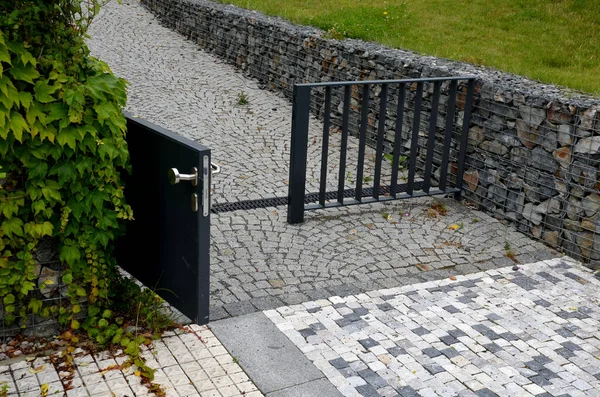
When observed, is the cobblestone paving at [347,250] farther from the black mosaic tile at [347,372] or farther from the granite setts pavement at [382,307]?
the black mosaic tile at [347,372]

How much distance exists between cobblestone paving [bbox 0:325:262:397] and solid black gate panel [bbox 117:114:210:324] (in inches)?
12.9

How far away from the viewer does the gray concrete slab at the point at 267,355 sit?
4.60 meters

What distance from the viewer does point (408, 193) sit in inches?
307

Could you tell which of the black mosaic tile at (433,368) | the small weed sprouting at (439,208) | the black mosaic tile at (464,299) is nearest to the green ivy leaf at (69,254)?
the black mosaic tile at (433,368)

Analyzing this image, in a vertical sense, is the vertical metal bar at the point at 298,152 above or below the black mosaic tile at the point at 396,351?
above

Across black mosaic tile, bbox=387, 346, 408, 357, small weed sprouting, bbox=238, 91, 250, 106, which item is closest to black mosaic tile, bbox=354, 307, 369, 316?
black mosaic tile, bbox=387, 346, 408, 357

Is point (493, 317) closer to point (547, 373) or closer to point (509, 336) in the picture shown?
point (509, 336)

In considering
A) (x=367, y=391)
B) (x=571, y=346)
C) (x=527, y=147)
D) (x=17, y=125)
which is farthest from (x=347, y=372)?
(x=527, y=147)

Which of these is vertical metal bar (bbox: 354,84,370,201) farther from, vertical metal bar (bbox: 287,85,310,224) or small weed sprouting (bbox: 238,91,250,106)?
small weed sprouting (bbox: 238,91,250,106)

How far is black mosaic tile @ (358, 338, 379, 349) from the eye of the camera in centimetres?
511

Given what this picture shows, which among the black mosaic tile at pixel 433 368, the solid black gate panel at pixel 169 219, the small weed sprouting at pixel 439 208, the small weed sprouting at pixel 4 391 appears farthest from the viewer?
the small weed sprouting at pixel 439 208

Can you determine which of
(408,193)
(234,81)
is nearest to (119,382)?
(408,193)

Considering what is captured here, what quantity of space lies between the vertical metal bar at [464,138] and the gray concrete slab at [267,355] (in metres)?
3.38

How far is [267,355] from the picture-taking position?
4.92 meters
